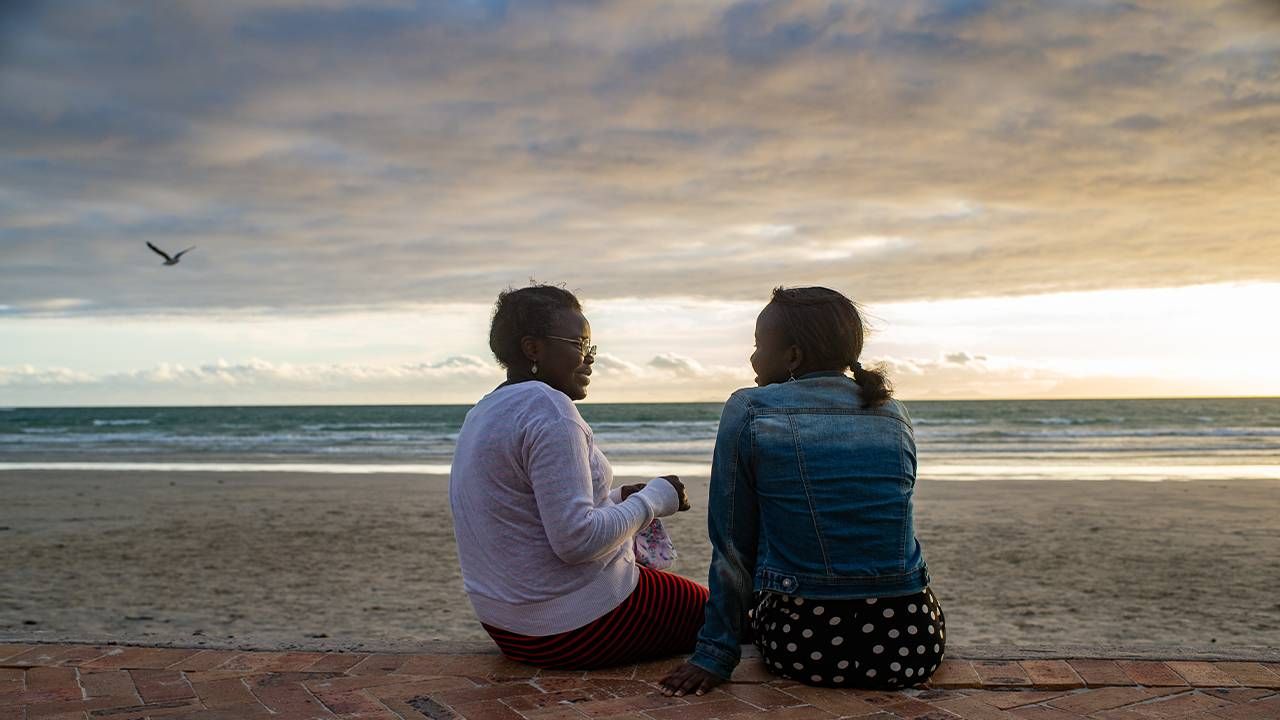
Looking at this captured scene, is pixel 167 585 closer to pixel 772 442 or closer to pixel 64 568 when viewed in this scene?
pixel 64 568

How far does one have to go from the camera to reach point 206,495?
1267cm

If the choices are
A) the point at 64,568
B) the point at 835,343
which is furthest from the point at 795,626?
the point at 64,568

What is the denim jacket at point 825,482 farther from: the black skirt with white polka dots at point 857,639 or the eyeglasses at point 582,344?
the eyeglasses at point 582,344

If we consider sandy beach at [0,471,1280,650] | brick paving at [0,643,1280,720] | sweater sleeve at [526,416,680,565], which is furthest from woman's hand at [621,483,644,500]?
sandy beach at [0,471,1280,650]

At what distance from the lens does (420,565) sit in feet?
24.0

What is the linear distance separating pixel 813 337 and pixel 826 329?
1.7 inches

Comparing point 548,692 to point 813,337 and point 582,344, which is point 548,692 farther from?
point 813,337

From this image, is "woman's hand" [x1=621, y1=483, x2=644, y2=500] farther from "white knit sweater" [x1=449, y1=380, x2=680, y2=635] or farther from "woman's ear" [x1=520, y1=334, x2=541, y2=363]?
"woman's ear" [x1=520, y1=334, x2=541, y2=363]

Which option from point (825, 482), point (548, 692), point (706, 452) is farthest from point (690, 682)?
point (706, 452)

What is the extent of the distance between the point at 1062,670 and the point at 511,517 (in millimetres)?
1866

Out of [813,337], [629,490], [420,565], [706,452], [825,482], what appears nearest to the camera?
[825,482]

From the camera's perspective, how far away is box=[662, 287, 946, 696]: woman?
2779 millimetres

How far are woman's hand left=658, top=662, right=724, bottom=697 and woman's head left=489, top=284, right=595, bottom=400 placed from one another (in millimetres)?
905

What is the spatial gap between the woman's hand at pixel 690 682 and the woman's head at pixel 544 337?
35.6 inches
